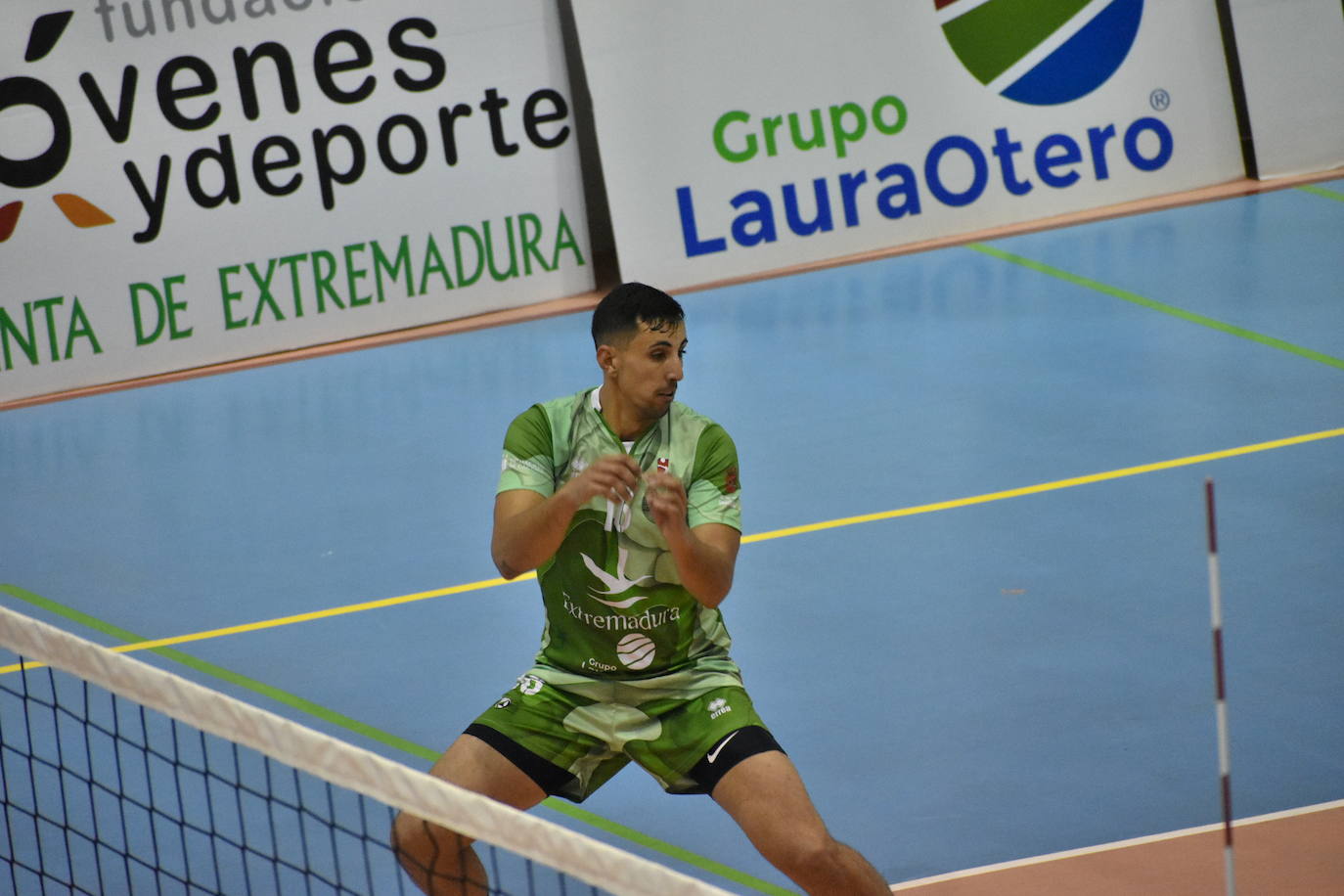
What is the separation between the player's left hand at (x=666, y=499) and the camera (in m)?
3.65

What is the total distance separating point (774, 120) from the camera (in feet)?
35.1

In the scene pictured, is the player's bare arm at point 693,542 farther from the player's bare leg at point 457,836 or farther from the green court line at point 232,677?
the green court line at point 232,677

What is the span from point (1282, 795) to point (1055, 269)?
5968mm

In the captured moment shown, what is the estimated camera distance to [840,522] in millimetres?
6871

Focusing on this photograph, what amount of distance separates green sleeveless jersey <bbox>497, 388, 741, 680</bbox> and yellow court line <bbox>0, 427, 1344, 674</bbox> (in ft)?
6.98

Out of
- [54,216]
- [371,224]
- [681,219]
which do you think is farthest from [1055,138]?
[54,216]

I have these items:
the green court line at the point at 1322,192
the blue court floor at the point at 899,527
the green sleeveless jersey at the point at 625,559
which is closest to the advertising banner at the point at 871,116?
the blue court floor at the point at 899,527

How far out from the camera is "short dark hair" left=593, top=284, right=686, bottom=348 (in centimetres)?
396

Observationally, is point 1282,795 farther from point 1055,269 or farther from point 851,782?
point 1055,269

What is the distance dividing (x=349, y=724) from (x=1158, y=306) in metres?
5.51

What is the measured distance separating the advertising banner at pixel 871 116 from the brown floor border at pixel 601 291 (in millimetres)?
76

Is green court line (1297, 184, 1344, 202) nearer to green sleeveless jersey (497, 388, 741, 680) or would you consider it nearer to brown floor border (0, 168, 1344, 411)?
brown floor border (0, 168, 1344, 411)

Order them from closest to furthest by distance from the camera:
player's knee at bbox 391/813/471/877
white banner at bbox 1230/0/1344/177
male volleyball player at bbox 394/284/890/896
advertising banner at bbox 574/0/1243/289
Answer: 1. player's knee at bbox 391/813/471/877
2. male volleyball player at bbox 394/284/890/896
3. advertising banner at bbox 574/0/1243/289
4. white banner at bbox 1230/0/1344/177

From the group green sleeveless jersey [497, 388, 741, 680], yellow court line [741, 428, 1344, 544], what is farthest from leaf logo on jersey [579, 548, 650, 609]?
yellow court line [741, 428, 1344, 544]
